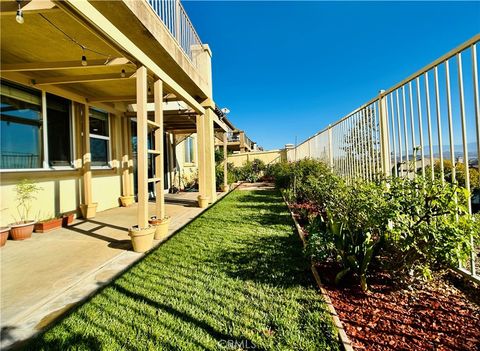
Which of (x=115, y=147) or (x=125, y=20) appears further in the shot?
(x=115, y=147)

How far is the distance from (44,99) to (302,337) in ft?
20.6

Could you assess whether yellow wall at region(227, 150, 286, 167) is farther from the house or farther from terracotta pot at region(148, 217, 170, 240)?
terracotta pot at region(148, 217, 170, 240)

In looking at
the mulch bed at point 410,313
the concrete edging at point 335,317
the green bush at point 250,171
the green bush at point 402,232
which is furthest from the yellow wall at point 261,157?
the mulch bed at point 410,313

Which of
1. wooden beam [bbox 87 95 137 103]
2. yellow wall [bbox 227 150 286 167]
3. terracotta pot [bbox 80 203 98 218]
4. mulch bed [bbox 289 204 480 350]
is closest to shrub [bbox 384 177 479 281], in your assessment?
mulch bed [bbox 289 204 480 350]

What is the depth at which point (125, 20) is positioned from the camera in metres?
3.75

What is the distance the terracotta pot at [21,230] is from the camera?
4363mm

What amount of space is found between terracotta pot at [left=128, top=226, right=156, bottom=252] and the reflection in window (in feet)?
9.38

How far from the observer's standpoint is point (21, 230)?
441cm

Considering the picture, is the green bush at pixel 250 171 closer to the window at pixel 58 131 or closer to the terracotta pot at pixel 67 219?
the window at pixel 58 131

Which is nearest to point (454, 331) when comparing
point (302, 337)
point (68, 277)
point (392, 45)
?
point (302, 337)

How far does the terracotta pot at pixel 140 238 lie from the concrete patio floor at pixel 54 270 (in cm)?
A: 11

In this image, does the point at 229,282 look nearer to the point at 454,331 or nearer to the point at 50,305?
the point at 50,305

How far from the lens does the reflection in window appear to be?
14.9 feet

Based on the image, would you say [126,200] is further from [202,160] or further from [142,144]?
[142,144]
